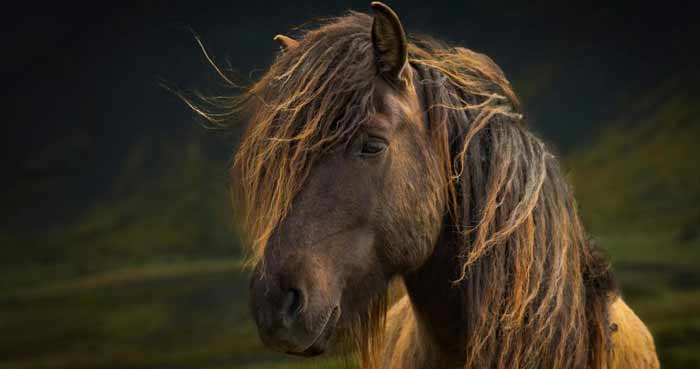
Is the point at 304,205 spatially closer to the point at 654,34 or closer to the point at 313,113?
the point at 313,113

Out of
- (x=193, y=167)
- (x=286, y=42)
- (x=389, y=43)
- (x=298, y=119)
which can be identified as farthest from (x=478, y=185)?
(x=193, y=167)

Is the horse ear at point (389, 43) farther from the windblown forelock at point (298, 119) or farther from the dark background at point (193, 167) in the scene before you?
the dark background at point (193, 167)

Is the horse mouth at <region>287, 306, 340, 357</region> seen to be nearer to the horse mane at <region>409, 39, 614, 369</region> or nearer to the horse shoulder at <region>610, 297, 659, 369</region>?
the horse mane at <region>409, 39, 614, 369</region>

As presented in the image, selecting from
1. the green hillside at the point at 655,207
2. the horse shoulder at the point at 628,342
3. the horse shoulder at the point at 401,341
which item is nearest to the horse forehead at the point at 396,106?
the horse shoulder at the point at 401,341

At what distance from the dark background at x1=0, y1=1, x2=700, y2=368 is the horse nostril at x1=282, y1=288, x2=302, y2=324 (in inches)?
941

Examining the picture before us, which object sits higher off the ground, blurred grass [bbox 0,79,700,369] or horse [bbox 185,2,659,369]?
horse [bbox 185,2,659,369]

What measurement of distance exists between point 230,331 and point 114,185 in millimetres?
80922

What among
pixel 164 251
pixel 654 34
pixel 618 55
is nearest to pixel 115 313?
pixel 164 251

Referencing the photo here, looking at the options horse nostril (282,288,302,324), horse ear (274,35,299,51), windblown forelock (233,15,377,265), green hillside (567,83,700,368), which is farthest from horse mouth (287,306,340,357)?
green hillside (567,83,700,368)

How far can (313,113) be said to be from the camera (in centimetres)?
308

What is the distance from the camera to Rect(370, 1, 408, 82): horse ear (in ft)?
10.0

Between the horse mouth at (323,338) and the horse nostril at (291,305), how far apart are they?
18 cm

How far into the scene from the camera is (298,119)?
310 centimetres

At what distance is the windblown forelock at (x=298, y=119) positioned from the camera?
303 centimetres
